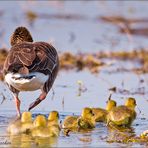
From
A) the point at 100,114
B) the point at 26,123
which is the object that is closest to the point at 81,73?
the point at 100,114

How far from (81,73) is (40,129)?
4.47m

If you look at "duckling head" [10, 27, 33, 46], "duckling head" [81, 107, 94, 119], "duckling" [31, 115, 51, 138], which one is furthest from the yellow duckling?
"duckling head" [10, 27, 33, 46]

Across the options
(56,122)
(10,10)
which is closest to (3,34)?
(10,10)

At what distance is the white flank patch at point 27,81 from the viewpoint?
8203 mm

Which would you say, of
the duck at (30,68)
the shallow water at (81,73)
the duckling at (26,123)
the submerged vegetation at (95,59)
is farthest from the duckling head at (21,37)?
the duckling at (26,123)

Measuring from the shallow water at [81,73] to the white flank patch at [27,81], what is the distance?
0.47 metres

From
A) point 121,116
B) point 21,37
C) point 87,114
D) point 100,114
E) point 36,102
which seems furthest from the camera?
point 21,37

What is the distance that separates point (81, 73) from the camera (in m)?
11.9

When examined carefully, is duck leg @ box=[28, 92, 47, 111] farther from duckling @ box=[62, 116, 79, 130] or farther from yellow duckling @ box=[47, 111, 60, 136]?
yellow duckling @ box=[47, 111, 60, 136]

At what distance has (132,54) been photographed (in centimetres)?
1345

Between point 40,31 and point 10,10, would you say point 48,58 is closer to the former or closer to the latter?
point 40,31

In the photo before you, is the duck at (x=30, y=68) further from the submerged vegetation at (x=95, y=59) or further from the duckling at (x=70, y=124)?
the submerged vegetation at (x=95, y=59)

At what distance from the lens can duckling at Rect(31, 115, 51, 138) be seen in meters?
7.40

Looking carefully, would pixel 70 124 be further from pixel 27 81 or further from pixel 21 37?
pixel 21 37
